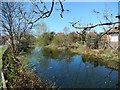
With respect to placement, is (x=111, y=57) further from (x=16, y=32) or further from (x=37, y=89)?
(x=16, y=32)

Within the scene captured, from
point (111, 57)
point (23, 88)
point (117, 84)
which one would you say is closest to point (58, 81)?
point (23, 88)

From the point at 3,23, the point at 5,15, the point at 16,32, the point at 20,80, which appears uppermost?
the point at 5,15

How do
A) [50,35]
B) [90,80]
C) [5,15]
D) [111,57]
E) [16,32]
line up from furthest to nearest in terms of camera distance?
1. [50,35]
2. [16,32]
3. [111,57]
4. [5,15]
5. [90,80]

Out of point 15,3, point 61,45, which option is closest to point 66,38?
point 61,45

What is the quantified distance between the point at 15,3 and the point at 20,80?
754 centimetres

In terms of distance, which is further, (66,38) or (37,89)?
(66,38)

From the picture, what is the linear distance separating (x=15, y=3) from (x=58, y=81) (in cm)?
784

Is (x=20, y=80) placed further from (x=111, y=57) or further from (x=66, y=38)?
(x=66, y=38)

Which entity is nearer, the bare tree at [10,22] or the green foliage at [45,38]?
the bare tree at [10,22]

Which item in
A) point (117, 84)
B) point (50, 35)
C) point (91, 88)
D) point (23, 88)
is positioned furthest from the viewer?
point (50, 35)

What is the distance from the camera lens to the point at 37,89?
143 inches

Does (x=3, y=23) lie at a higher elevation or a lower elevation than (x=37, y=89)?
higher

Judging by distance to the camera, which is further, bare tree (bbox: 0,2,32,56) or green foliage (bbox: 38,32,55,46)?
green foliage (bbox: 38,32,55,46)

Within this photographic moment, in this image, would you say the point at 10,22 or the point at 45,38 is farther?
the point at 45,38
